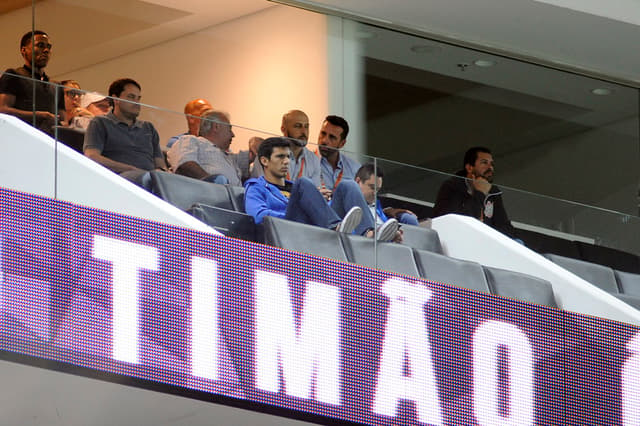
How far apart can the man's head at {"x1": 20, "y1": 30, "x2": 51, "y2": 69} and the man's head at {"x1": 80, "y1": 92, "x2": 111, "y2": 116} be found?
3297 millimetres

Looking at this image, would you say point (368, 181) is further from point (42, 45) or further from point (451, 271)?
point (42, 45)

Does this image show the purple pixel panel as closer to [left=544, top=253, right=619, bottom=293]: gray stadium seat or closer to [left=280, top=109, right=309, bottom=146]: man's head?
[left=544, top=253, right=619, bottom=293]: gray stadium seat

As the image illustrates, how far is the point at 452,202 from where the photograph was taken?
6.97m

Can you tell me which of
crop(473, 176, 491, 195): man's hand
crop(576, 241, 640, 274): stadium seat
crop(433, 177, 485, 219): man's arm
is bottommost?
crop(576, 241, 640, 274): stadium seat

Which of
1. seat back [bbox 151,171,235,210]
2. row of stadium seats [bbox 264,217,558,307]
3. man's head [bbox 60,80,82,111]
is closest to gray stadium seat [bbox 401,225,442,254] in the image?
row of stadium seats [bbox 264,217,558,307]

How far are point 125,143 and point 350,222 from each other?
3.61 ft

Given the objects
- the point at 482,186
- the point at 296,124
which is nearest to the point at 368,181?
the point at 482,186

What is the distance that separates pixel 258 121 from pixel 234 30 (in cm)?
73

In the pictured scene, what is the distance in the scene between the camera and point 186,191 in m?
6.10

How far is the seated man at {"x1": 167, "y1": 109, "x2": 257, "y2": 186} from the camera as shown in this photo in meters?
6.13

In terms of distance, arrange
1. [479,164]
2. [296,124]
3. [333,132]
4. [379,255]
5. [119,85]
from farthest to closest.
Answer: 1. [296,124]
2. [333,132]
3. [479,164]
4. [119,85]
5. [379,255]

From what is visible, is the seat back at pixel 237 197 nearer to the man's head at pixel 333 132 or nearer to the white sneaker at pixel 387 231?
the white sneaker at pixel 387 231

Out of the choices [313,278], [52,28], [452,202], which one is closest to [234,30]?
[52,28]

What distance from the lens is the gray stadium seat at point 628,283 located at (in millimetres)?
7480
